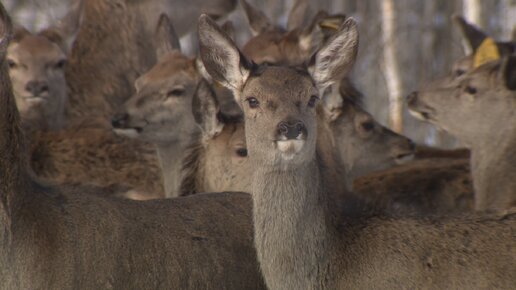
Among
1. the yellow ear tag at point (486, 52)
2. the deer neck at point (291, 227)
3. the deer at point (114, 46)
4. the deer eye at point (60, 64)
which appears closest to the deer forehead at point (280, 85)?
the deer neck at point (291, 227)

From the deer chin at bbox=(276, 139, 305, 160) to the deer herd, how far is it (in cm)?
1

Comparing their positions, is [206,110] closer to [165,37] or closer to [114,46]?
[165,37]

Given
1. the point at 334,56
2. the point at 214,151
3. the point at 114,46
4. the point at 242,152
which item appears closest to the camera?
the point at 334,56

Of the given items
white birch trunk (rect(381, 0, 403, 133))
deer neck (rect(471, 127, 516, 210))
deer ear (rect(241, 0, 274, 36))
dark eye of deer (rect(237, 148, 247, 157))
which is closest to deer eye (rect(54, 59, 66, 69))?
deer ear (rect(241, 0, 274, 36))

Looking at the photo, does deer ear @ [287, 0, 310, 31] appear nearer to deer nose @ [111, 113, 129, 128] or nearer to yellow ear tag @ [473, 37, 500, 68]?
yellow ear tag @ [473, 37, 500, 68]

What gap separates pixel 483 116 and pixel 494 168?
1.50ft

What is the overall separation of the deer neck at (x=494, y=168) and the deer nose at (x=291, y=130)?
3.07 metres

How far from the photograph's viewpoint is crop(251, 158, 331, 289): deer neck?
6.96 meters

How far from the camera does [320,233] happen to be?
23.1ft

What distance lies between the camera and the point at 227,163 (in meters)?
9.57

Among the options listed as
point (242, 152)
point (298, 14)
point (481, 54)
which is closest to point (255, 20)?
point (298, 14)

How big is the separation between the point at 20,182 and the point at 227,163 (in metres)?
2.99

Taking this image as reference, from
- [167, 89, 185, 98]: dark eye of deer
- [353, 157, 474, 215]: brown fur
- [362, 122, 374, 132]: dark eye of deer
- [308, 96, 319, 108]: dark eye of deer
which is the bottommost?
[353, 157, 474, 215]: brown fur

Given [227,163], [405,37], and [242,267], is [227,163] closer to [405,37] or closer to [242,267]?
[242,267]
